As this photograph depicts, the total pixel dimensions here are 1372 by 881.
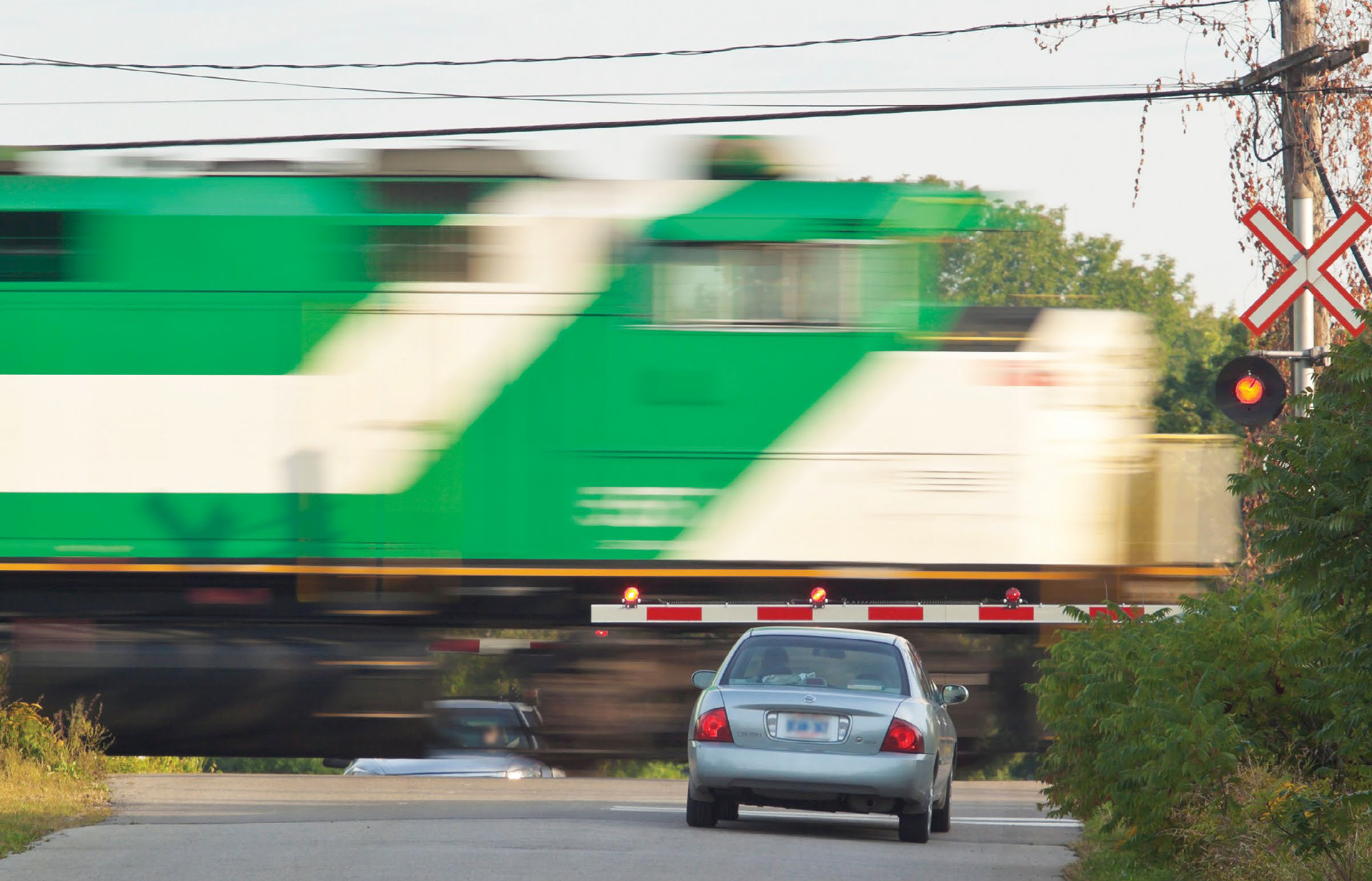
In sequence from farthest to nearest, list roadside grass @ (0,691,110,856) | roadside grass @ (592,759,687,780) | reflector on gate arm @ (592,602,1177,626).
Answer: roadside grass @ (592,759,687,780)
reflector on gate arm @ (592,602,1177,626)
roadside grass @ (0,691,110,856)

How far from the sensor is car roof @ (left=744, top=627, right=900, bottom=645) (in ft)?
36.7

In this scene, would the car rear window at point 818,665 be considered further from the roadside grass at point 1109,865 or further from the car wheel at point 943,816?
the roadside grass at point 1109,865

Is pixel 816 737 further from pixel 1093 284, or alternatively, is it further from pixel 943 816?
pixel 1093 284

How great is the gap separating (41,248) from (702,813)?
6524 millimetres

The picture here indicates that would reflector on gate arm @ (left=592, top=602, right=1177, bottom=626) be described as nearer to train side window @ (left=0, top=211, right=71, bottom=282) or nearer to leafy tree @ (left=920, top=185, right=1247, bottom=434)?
train side window @ (left=0, top=211, right=71, bottom=282)

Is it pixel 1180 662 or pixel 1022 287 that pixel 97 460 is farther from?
pixel 1022 287

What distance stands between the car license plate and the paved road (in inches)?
26.0

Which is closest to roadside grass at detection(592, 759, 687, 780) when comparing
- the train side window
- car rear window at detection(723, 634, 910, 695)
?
car rear window at detection(723, 634, 910, 695)

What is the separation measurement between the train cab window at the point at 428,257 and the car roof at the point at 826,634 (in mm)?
3489

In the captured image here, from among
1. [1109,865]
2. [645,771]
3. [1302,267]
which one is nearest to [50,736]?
[1109,865]

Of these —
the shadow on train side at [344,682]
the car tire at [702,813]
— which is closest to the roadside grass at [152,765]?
the shadow on train side at [344,682]

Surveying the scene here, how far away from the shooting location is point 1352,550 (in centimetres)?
617

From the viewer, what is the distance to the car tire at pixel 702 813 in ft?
36.0

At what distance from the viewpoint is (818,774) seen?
10.4 meters
